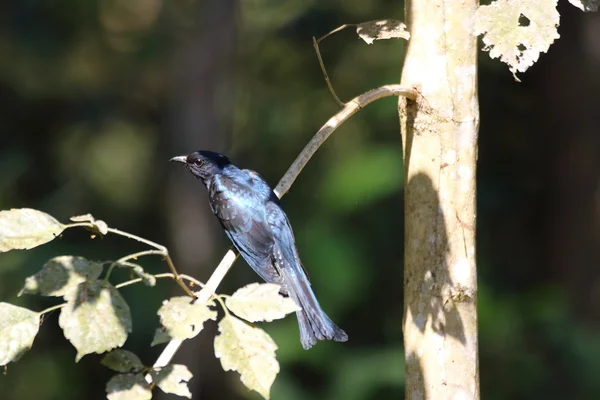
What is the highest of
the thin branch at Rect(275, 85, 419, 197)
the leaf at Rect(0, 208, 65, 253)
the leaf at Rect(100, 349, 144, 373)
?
the thin branch at Rect(275, 85, 419, 197)

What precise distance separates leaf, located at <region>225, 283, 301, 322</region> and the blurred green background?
5.37 metres

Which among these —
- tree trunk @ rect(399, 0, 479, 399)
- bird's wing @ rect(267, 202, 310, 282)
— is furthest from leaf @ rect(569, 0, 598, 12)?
bird's wing @ rect(267, 202, 310, 282)

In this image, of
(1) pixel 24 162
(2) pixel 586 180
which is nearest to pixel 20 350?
(2) pixel 586 180

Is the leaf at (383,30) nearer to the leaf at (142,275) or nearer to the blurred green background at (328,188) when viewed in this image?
the leaf at (142,275)

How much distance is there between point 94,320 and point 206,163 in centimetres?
248

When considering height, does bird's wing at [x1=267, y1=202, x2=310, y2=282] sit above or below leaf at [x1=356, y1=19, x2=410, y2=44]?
below

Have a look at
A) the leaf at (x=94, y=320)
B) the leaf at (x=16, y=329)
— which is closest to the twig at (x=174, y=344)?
the leaf at (x=94, y=320)

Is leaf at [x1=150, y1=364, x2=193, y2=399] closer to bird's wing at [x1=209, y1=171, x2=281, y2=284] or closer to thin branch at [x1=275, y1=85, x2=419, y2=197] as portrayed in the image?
thin branch at [x1=275, y1=85, x2=419, y2=197]

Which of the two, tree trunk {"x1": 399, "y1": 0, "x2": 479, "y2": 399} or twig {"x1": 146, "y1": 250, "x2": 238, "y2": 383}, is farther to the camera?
tree trunk {"x1": 399, "y1": 0, "x2": 479, "y2": 399}

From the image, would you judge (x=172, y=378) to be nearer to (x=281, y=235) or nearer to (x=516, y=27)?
(x=516, y=27)

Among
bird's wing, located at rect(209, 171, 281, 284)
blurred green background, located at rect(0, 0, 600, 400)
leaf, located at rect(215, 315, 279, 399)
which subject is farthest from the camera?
Answer: blurred green background, located at rect(0, 0, 600, 400)

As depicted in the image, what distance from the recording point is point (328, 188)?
7.61m

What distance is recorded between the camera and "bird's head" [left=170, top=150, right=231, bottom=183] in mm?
3842

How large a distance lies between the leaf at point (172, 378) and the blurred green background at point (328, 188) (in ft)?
17.4
